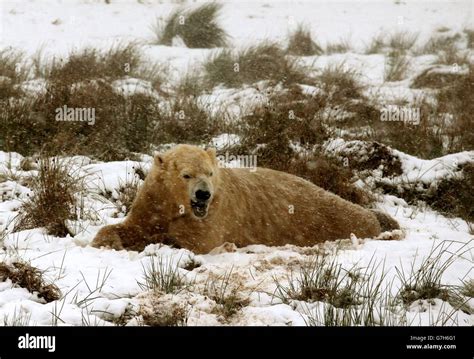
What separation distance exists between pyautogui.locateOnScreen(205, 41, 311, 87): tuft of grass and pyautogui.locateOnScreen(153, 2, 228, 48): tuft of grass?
1.06m

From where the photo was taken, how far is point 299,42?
1194 cm

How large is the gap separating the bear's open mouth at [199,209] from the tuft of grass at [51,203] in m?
0.98

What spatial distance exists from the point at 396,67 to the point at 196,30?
136 inches

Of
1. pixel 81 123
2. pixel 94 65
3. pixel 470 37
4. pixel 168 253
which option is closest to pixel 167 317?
pixel 168 253

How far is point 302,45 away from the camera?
11.9 metres

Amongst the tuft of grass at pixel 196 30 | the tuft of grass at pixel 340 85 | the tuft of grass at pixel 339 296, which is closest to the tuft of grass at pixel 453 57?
the tuft of grass at pixel 340 85

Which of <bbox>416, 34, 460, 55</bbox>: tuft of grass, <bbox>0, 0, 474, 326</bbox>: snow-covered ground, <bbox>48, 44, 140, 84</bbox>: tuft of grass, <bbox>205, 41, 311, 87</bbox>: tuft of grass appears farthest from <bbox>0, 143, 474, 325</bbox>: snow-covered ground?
<bbox>416, 34, 460, 55</bbox>: tuft of grass

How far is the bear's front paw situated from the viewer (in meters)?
4.61

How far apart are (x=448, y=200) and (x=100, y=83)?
14.6ft

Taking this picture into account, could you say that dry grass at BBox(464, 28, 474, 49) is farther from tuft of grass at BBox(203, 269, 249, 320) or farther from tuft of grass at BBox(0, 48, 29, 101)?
tuft of grass at BBox(203, 269, 249, 320)

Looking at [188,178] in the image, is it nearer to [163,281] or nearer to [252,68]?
[163,281]
